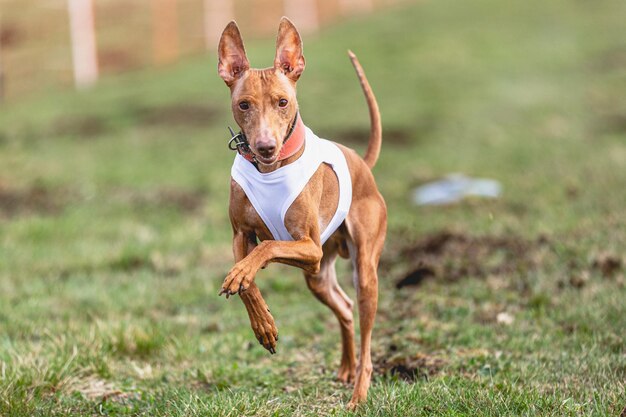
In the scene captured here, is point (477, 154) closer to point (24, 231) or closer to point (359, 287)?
point (24, 231)

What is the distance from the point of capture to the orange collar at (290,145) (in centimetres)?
Result: 423

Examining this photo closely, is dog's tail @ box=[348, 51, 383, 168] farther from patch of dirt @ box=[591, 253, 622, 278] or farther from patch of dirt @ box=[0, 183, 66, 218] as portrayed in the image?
patch of dirt @ box=[0, 183, 66, 218]

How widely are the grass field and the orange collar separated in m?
1.25

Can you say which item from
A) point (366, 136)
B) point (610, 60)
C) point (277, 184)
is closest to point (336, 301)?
point (277, 184)

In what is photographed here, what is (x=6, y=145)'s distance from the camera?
45.5 feet

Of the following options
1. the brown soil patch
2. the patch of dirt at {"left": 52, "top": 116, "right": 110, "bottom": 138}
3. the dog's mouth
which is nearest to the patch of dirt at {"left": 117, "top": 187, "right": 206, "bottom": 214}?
the brown soil patch

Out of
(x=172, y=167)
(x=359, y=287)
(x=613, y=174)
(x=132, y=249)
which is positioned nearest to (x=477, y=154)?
(x=613, y=174)

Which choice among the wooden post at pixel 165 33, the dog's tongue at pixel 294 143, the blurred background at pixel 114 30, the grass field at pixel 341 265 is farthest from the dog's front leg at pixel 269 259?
the wooden post at pixel 165 33

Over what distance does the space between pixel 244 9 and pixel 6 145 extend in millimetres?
12857

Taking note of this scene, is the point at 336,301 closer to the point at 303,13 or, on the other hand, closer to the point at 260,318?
the point at 260,318

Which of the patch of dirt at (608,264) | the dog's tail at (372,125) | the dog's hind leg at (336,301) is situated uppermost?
the dog's tail at (372,125)

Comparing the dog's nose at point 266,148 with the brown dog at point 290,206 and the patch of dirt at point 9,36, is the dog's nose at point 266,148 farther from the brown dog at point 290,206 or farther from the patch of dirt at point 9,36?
the patch of dirt at point 9,36

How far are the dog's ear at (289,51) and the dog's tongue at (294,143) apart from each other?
248 mm

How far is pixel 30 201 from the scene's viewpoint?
10.8 metres
